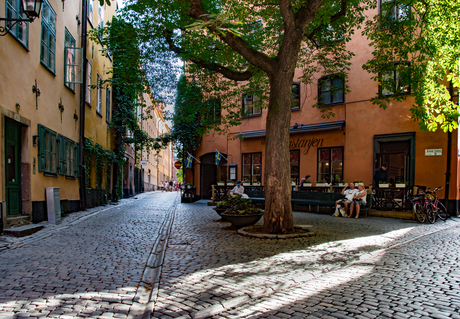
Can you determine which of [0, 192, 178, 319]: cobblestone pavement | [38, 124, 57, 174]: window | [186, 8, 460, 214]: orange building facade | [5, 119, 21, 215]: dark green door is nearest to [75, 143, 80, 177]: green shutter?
[38, 124, 57, 174]: window

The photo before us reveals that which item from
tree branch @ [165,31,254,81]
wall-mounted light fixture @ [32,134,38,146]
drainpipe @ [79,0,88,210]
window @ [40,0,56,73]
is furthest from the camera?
drainpipe @ [79,0,88,210]

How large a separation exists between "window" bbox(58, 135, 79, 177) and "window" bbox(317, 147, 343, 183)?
11548mm

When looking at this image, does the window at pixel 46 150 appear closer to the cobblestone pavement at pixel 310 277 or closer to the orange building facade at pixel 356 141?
the cobblestone pavement at pixel 310 277

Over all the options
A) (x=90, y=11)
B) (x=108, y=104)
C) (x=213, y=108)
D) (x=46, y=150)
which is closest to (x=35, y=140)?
(x=46, y=150)

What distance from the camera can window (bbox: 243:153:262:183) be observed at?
22.7 metres

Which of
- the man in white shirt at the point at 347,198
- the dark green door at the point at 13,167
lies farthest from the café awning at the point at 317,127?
the dark green door at the point at 13,167

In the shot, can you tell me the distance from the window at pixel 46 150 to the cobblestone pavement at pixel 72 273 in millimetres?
3226

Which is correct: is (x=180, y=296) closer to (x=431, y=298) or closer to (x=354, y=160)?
(x=431, y=298)

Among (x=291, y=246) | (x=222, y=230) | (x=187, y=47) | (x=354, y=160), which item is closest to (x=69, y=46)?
(x=187, y=47)

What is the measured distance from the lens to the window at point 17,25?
9391 millimetres

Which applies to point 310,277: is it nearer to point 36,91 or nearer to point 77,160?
point 36,91

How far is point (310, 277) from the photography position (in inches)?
204

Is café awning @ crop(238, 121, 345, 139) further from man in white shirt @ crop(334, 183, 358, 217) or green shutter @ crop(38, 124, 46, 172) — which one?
green shutter @ crop(38, 124, 46, 172)

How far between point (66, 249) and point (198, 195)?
19605 mm
